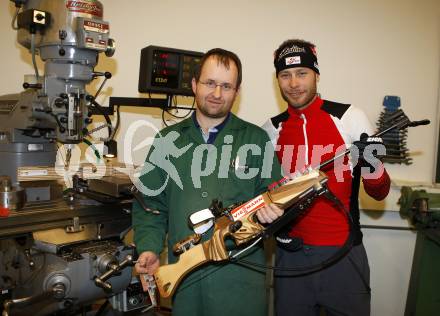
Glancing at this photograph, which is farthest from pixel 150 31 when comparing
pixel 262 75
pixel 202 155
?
pixel 202 155

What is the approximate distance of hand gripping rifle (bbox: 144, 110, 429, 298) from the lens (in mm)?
1228

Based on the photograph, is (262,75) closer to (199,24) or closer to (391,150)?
(199,24)

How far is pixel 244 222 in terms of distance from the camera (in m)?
1.27

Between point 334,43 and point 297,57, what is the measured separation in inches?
40.2

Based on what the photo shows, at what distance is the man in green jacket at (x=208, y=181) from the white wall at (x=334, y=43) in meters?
1.14

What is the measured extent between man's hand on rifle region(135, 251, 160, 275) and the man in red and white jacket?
54 centimetres

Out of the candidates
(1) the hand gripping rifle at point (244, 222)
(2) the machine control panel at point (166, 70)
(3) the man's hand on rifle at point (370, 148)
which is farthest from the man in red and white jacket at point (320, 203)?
(2) the machine control panel at point (166, 70)

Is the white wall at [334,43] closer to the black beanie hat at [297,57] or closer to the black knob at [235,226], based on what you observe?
the black beanie hat at [297,57]

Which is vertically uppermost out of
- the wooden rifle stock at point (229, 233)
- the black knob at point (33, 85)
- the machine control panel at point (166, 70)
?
the machine control panel at point (166, 70)

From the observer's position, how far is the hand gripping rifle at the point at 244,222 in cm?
123

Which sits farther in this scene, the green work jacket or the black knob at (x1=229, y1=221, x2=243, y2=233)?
the green work jacket

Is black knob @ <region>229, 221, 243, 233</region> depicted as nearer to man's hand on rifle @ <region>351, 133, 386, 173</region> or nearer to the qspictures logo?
man's hand on rifle @ <region>351, 133, 386, 173</region>

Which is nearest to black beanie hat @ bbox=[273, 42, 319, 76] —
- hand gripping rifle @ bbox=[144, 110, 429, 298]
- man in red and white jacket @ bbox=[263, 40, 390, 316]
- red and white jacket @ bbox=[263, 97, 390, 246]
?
man in red and white jacket @ bbox=[263, 40, 390, 316]

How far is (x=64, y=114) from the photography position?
4.58 ft
